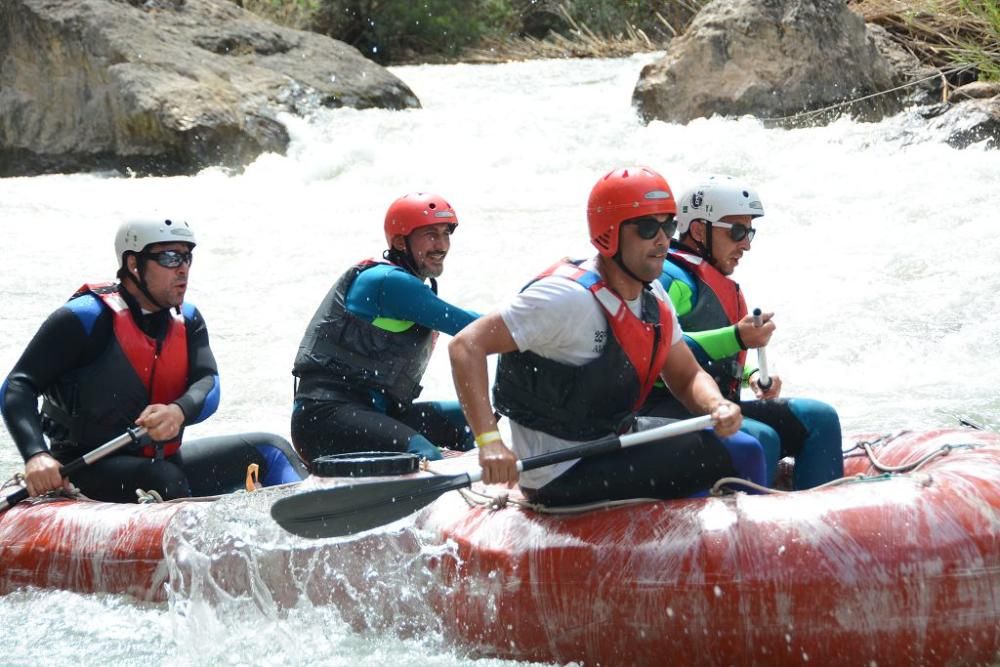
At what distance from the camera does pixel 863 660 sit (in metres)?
3.26

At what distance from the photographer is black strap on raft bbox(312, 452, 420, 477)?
12.5ft

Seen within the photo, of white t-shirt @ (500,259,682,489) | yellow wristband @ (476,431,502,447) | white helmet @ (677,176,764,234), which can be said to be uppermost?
white helmet @ (677,176,764,234)

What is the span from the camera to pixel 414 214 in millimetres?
4656

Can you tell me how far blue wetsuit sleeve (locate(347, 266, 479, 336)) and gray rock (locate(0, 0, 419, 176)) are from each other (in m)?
8.13

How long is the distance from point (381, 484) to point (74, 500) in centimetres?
129

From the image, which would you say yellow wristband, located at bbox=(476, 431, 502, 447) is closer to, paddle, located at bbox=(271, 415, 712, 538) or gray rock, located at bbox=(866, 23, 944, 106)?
paddle, located at bbox=(271, 415, 712, 538)

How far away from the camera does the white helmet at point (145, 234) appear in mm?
4379

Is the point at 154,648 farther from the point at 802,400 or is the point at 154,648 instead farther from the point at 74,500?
the point at 802,400

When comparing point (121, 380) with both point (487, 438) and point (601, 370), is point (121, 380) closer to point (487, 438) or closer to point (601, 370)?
point (487, 438)

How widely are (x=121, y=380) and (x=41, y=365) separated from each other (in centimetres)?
26

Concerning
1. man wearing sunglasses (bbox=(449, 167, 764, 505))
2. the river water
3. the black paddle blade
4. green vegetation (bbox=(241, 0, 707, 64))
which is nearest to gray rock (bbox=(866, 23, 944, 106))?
the river water

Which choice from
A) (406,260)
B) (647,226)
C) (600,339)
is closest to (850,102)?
(406,260)

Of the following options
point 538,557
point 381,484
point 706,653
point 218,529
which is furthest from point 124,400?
point 706,653

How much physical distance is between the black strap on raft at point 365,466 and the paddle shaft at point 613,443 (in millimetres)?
444
